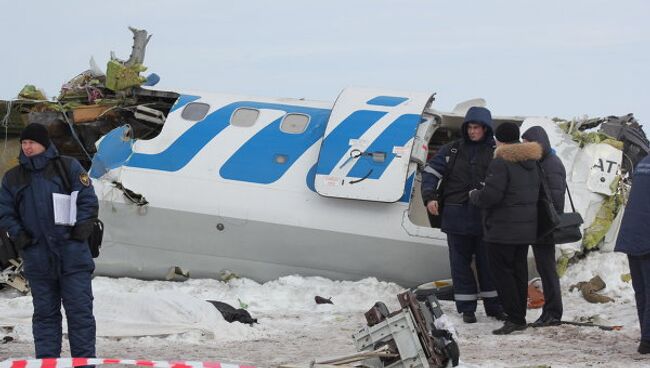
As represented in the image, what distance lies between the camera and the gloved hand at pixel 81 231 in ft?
24.3

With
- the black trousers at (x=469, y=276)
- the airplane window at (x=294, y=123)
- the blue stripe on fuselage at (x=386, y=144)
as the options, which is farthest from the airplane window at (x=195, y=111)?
the black trousers at (x=469, y=276)

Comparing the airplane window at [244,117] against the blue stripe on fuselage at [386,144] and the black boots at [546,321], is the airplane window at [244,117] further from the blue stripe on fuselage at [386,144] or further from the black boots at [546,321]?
the black boots at [546,321]

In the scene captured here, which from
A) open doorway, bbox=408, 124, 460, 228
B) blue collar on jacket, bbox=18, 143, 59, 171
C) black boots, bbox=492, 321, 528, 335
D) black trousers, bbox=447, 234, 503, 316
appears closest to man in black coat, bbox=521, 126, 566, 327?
black boots, bbox=492, 321, 528, 335

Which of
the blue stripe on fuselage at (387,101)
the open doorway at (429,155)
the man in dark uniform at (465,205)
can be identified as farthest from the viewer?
the open doorway at (429,155)

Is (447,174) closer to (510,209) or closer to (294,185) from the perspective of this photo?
(510,209)

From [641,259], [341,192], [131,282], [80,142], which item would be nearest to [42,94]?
[80,142]

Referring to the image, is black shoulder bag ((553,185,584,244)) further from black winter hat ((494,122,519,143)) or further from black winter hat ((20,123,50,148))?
black winter hat ((20,123,50,148))

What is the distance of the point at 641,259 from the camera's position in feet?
27.3

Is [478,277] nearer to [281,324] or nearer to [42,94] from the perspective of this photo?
[281,324]

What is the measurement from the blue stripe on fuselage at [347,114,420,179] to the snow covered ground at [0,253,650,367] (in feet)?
4.24

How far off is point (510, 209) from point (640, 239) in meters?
1.51

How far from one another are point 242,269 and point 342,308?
5.25ft

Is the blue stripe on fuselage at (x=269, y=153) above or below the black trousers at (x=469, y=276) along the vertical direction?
above

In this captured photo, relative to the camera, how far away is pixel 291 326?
403 inches
